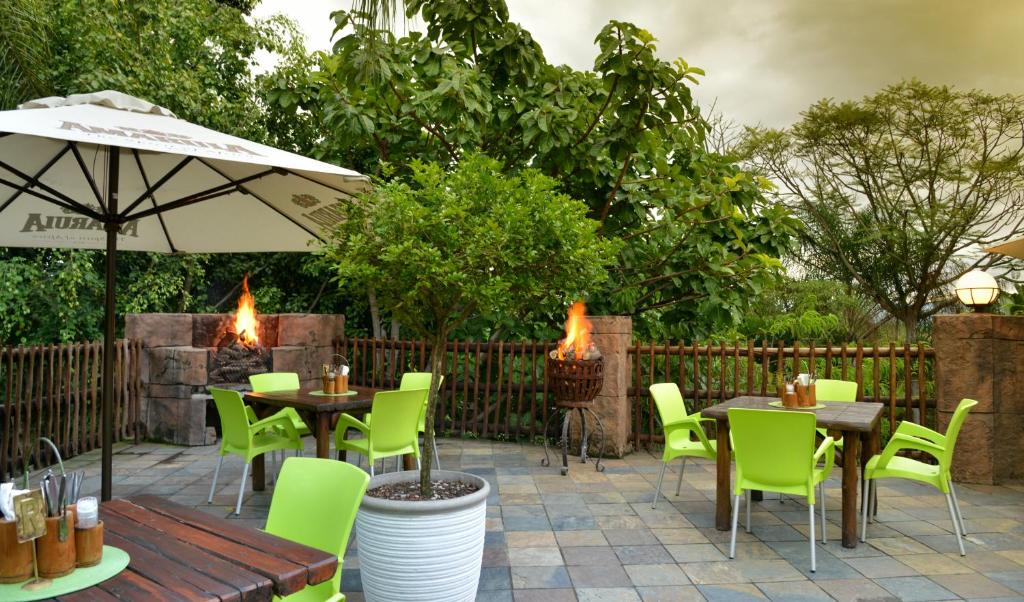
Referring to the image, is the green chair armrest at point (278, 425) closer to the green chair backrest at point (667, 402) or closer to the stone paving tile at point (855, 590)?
the green chair backrest at point (667, 402)

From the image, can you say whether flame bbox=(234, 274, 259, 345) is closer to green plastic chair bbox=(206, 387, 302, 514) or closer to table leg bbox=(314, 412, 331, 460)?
green plastic chair bbox=(206, 387, 302, 514)

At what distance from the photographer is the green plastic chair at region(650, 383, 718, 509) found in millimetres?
5027

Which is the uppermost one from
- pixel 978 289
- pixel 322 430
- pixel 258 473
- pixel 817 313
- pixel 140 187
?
pixel 140 187

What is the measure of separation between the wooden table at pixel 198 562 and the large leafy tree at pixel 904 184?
891 inches

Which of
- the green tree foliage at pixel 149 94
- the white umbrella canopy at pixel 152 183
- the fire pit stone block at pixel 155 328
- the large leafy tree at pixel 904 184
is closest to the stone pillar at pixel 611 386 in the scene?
the white umbrella canopy at pixel 152 183

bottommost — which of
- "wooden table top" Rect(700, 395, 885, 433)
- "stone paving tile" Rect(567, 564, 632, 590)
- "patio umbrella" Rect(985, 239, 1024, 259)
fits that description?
"stone paving tile" Rect(567, 564, 632, 590)

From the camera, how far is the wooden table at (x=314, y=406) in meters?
4.91

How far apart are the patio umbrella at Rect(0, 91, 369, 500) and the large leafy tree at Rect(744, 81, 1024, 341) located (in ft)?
67.2

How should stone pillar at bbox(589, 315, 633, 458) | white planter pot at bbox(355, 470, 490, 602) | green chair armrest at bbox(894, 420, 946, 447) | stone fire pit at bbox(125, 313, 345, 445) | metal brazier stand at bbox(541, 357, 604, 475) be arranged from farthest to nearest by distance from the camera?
1. stone fire pit at bbox(125, 313, 345, 445)
2. stone pillar at bbox(589, 315, 633, 458)
3. metal brazier stand at bbox(541, 357, 604, 475)
4. green chair armrest at bbox(894, 420, 946, 447)
5. white planter pot at bbox(355, 470, 490, 602)

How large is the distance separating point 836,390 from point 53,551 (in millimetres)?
5648

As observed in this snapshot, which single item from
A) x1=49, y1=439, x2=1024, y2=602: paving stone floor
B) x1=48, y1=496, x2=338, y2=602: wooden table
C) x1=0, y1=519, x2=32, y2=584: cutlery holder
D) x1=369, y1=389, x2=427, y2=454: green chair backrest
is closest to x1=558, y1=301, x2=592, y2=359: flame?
x1=49, y1=439, x2=1024, y2=602: paving stone floor

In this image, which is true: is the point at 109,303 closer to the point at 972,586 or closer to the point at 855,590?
the point at 855,590

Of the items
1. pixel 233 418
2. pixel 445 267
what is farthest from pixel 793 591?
pixel 233 418

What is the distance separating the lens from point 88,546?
6.16 ft
